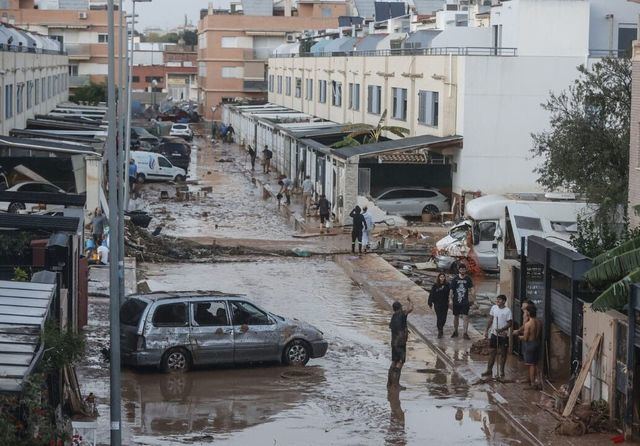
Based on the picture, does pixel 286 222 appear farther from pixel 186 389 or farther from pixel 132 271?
pixel 186 389

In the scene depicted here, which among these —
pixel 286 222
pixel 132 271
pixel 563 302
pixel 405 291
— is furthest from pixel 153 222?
pixel 563 302

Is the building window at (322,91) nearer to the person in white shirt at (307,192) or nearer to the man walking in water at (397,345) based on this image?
the person in white shirt at (307,192)

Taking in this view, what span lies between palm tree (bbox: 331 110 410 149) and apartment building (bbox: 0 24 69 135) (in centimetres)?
1196

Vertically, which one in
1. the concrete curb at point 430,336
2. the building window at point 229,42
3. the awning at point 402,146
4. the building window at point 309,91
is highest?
the building window at point 229,42

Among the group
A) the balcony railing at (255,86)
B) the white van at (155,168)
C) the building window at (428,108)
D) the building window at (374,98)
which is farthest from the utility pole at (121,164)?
the balcony railing at (255,86)

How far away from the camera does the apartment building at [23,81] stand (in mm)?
45031

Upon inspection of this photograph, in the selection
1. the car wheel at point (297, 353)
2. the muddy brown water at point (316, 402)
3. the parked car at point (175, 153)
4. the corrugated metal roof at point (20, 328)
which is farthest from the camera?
the parked car at point (175, 153)

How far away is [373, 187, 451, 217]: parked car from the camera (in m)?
42.8

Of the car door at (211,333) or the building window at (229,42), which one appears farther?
the building window at (229,42)

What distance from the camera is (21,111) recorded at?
5100 cm

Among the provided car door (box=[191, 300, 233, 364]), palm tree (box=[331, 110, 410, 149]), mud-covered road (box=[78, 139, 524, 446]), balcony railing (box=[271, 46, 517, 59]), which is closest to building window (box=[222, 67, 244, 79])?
balcony railing (box=[271, 46, 517, 59])

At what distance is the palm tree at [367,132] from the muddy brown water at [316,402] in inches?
904

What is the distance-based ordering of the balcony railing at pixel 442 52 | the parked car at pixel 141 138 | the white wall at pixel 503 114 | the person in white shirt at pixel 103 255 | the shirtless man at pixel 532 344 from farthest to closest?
the parked car at pixel 141 138 < the balcony railing at pixel 442 52 < the white wall at pixel 503 114 < the person in white shirt at pixel 103 255 < the shirtless man at pixel 532 344

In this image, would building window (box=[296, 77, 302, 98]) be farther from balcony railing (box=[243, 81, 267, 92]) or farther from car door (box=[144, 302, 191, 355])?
car door (box=[144, 302, 191, 355])
